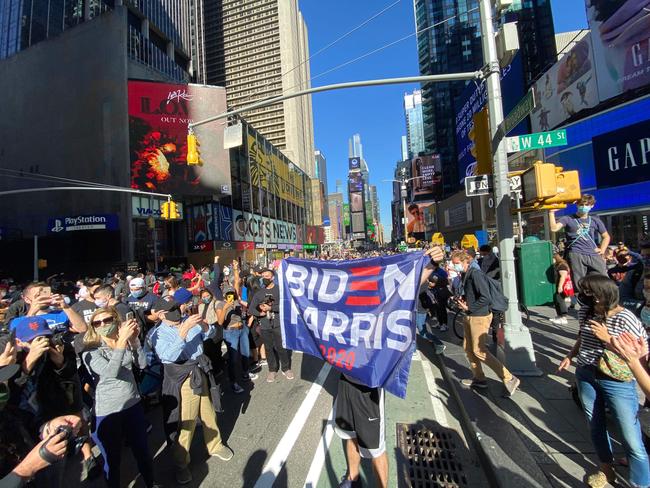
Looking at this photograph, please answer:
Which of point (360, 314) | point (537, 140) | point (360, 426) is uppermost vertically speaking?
point (537, 140)

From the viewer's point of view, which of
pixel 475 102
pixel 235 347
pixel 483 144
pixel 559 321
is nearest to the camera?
pixel 483 144

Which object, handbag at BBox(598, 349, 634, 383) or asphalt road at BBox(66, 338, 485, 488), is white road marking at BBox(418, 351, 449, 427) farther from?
handbag at BBox(598, 349, 634, 383)

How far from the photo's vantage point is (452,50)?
231 ft

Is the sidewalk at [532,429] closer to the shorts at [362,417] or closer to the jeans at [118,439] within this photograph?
the shorts at [362,417]

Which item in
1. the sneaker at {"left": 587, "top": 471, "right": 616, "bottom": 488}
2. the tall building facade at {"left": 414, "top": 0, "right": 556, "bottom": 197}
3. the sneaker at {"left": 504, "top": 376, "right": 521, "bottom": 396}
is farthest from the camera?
the tall building facade at {"left": 414, "top": 0, "right": 556, "bottom": 197}

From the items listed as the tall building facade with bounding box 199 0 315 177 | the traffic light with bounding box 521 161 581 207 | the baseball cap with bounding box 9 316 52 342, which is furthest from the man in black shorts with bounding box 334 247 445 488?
the tall building facade with bounding box 199 0 315 177

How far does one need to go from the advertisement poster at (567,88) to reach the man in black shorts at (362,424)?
87.2ft

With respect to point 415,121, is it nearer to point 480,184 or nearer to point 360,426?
point 480,184

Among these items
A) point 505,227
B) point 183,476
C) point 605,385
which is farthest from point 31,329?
point 505,227

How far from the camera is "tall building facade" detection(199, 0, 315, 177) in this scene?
103 meters

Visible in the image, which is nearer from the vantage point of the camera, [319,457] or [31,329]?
[31,329]

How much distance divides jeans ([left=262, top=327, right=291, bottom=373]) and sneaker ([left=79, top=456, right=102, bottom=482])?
112 inches

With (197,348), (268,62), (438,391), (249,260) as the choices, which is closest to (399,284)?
(197,348)

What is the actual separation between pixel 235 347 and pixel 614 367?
5291 mm
